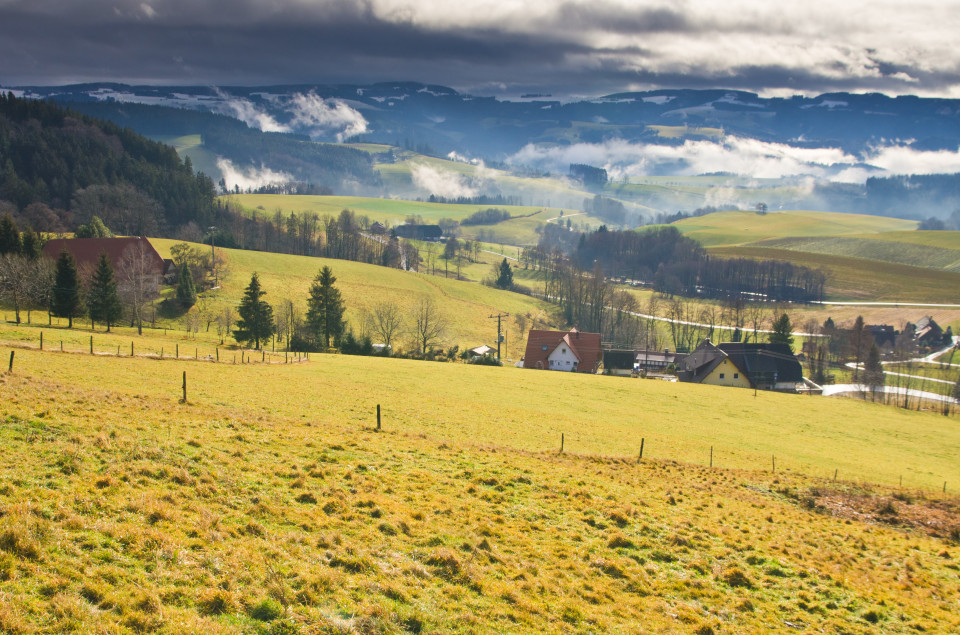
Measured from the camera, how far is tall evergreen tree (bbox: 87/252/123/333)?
64.6 m

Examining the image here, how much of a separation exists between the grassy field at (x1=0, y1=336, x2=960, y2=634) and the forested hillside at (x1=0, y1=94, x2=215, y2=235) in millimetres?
116427

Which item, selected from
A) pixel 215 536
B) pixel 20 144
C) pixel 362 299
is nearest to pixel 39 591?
pixel 215 536

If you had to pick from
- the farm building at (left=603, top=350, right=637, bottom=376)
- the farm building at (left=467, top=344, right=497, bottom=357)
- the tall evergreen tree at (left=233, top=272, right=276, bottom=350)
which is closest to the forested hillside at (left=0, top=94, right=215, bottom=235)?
the tall evergreen tree at (left=233, top=272, right=276, bottom=350)

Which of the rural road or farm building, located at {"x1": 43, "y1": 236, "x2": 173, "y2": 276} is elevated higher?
farm building, located at {"x1": 43, "y1": 236, "x2": 173, "y2": 276}

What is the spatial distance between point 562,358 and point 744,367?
31.6 metres

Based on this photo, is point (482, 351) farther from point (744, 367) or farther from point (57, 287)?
point (57, 287)

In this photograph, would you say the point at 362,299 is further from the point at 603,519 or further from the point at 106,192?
the point at 603,519

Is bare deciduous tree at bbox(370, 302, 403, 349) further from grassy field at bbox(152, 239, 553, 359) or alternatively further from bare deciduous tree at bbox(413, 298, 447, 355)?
bare deciduous tree at bbox(413, 298, 447, 355)

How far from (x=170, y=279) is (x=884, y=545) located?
100383mm

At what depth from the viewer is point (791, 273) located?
649 ft

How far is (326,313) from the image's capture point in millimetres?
81000

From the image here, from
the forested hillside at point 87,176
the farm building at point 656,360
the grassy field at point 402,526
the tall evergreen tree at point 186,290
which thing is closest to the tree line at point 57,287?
the tall evergreen tree at point 186,290

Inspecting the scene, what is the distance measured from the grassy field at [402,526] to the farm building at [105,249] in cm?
6086

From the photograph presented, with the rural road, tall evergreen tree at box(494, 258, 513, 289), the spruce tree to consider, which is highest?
tall evergreen tree at box(494, 258, 513, 289)
